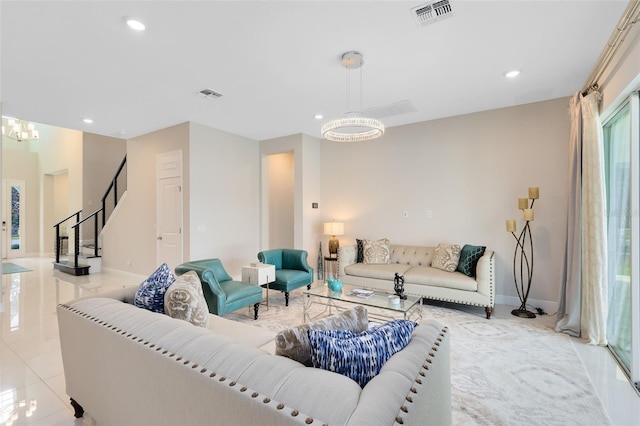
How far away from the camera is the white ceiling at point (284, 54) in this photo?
239 centimetres

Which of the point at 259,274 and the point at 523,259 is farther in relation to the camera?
the point at 523,259

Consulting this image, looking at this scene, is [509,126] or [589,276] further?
[509,126]

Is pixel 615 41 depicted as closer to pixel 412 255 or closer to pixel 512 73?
pixel 512 73

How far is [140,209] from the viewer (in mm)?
6004

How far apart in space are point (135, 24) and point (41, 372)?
3.00 m

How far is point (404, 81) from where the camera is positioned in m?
3.59

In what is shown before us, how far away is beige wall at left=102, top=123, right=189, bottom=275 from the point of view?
5.58 m

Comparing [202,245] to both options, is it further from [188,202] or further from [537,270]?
[537,270]

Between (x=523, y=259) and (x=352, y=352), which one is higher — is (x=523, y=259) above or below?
below

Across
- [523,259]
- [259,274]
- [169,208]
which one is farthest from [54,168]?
[523,259]

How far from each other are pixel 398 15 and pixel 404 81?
4.01 feet

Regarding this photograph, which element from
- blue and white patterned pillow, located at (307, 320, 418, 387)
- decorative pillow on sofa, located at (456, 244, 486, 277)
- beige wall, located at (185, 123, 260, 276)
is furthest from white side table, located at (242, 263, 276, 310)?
blue and white patterned pillow, located at (307, 320, 418, 387)

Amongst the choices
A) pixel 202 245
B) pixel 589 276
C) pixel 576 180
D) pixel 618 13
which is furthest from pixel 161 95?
pixel 589 276

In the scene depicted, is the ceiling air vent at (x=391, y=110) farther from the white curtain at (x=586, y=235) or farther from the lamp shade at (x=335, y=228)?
the lamp shade at (x=335, y=228)
